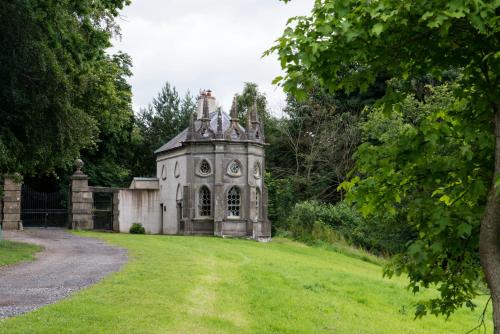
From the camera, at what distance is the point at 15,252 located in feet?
61.9

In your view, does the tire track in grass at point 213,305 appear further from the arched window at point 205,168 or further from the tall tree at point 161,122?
the tall tree at point 161,122

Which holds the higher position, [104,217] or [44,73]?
[44,73]

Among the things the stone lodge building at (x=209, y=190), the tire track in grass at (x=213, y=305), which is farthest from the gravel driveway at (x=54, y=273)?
the stone lodge building at (x=209, y=190)

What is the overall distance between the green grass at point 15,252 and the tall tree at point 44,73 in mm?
2723

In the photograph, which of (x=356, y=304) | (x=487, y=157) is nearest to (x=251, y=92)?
(x=356, y=304)

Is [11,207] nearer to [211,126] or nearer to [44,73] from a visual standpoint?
[211,126]

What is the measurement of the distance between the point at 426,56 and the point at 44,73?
14.2 meters

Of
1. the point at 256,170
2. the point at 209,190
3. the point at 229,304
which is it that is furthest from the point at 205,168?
the point at 229,304

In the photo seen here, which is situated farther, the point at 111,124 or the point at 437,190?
the point at 111,124

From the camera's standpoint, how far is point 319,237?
3275cm

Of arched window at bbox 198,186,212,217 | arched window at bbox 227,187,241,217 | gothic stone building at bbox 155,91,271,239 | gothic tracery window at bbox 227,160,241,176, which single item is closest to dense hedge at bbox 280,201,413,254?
gothic stone building at bbox 155,91,271,239

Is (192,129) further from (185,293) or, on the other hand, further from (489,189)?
(489,189)

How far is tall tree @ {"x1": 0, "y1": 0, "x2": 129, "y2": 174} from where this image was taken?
16.8 metres

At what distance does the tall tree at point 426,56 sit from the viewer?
502cm
